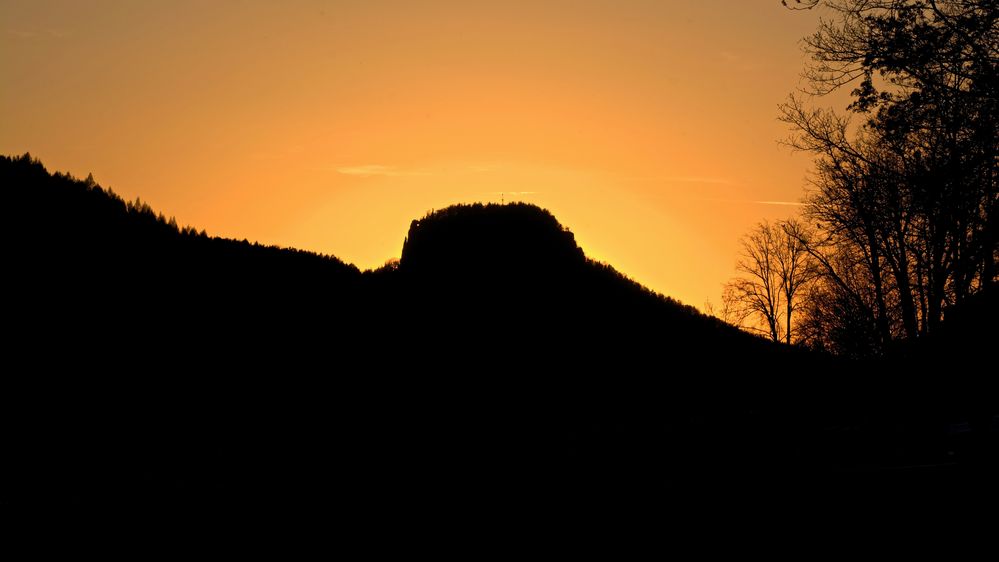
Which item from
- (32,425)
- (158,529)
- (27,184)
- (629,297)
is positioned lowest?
(158,529)

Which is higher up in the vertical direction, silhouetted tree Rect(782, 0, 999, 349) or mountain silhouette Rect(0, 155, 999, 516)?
silhouetted tree Rect(782, 0, 999, 349)

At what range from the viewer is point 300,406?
15.8m

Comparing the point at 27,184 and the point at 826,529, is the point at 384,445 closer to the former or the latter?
the point at 27,184

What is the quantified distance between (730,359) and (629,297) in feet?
22.2

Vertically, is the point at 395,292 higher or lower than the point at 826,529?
higher

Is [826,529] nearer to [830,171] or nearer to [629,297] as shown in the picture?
[830,171]

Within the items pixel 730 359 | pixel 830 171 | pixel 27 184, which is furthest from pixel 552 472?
pixel 730 359

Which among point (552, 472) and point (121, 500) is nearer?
point (121, 500)

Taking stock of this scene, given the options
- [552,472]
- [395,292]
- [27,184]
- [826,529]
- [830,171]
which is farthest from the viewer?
[395,292]

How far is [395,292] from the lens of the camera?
1133 inches

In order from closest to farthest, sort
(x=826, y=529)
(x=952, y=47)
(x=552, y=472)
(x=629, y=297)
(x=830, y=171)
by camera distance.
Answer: (x=826, y=529), (x=952, y=47), (x=552, y=472), (x=830, y=171), (x=629, y=297)

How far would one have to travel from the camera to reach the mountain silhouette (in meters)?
10.8

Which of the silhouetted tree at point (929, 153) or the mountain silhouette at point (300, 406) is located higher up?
the silhouetted tree at point (929, 153)

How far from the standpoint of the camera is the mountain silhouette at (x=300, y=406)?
35.5 feet
